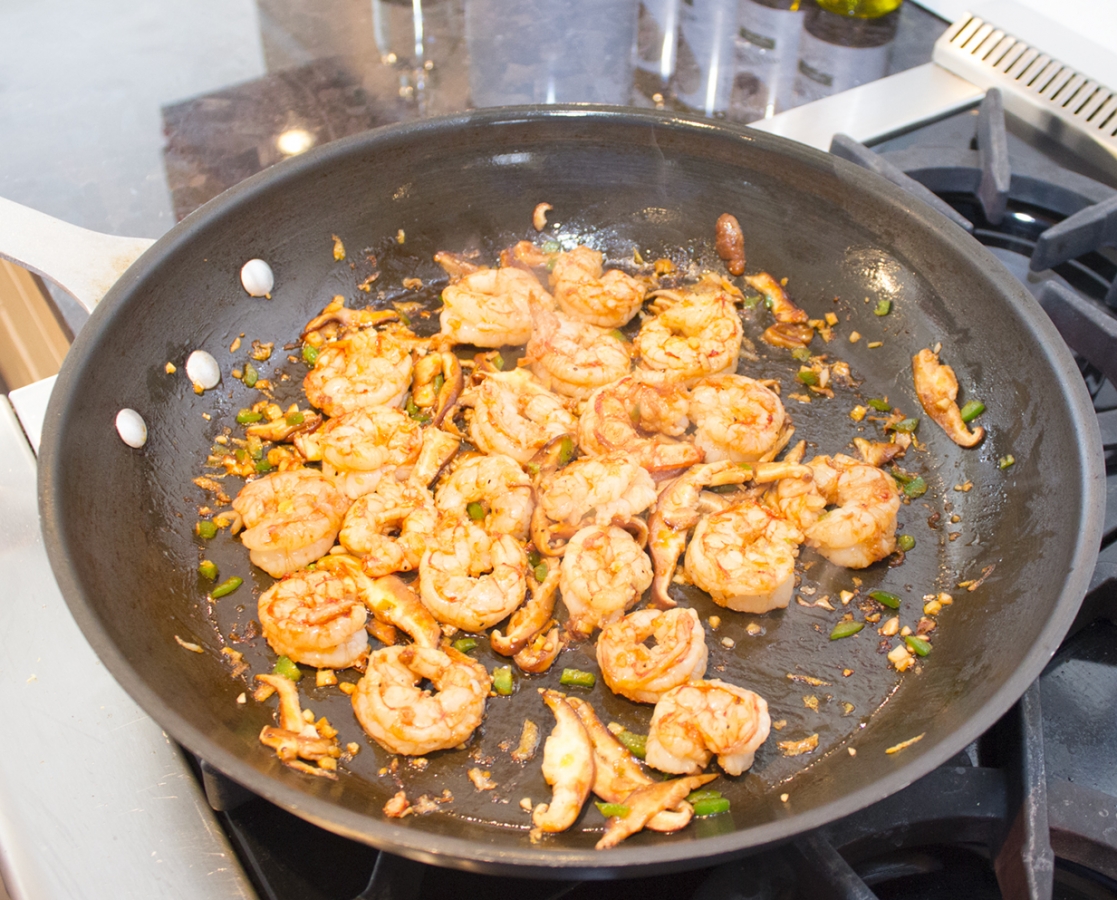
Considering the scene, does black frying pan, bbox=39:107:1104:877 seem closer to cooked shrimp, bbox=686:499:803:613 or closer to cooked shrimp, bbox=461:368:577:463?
cooked shrimp, bbox=686:499:803:613

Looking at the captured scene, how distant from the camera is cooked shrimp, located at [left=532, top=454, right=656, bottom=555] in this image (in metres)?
2.34

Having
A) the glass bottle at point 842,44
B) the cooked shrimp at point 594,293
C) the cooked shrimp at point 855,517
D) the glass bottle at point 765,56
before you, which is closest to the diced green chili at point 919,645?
the cooked shrimp at point 855,517

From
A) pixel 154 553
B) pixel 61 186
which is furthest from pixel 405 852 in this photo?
pixel 61 186

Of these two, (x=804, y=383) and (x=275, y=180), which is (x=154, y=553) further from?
(x=804, y=383)

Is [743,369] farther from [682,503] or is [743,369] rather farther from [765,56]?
[765,56]

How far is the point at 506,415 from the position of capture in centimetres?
252

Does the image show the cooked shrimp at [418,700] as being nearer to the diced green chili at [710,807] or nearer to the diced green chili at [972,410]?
the diced green chili at [710,807]

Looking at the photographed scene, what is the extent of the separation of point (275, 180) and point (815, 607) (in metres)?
2.05

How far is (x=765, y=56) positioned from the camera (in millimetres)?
3822

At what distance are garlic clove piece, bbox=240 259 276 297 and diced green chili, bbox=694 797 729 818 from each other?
2012 millimetres

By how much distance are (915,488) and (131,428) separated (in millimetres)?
2213

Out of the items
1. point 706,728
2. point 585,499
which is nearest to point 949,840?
point 706,728

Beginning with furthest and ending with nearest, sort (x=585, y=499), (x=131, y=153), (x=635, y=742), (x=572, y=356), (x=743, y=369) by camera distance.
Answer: (x=131, y=153)
(x=743, y=369)
(x=572, y=356)
(x=585, y=499)
(x=635, y=742)

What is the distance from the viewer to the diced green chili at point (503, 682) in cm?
210
